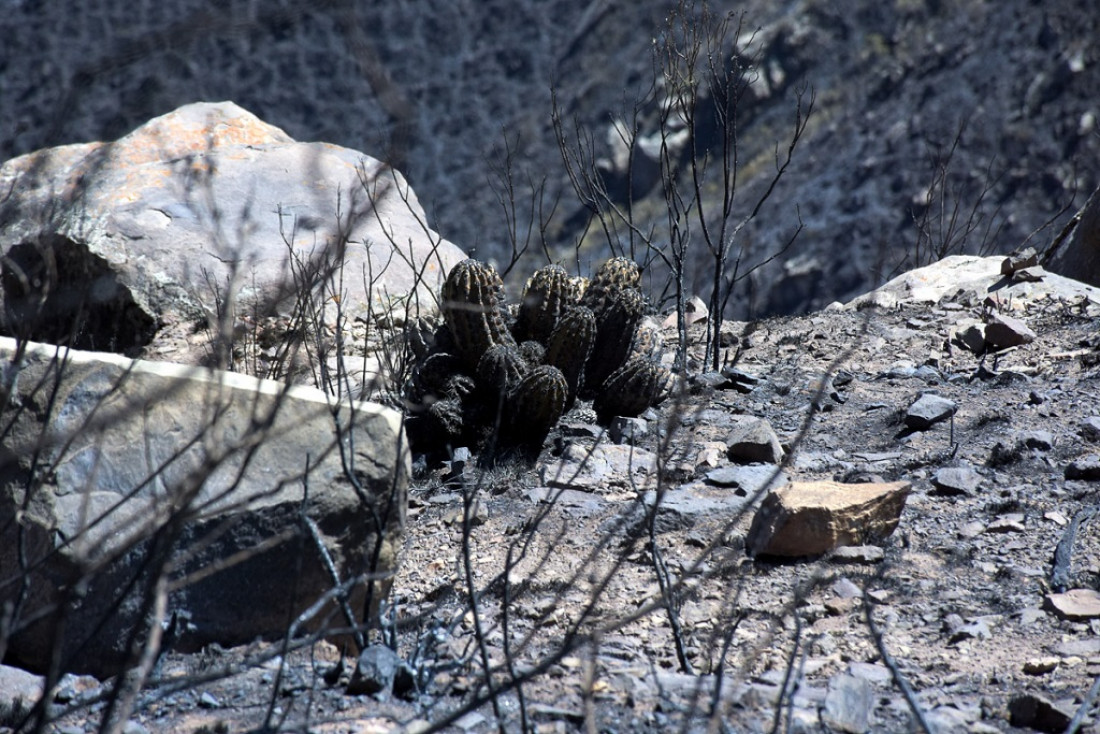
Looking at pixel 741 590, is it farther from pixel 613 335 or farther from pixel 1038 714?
pixel 613 335

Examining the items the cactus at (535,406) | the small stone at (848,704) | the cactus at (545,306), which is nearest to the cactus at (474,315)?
the cactus at (545,306)

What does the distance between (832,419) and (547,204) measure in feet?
75.9

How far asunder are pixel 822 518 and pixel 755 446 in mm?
932

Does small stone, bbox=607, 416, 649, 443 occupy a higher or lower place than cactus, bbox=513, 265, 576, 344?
lower

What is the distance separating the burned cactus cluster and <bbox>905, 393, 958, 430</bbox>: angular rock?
117cm

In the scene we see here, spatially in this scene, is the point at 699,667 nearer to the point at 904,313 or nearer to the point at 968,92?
the point at 904,313

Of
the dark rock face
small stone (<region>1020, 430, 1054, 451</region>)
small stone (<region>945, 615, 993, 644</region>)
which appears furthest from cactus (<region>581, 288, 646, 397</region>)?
the dark rock face

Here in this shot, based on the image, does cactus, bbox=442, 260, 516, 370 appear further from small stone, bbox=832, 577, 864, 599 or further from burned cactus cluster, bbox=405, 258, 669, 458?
small stone, bbox=832, 577, 864, 599

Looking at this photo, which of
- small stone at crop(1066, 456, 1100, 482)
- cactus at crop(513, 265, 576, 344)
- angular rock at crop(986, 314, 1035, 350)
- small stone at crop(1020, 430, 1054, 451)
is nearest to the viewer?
small stone at crop(1066, 456, 1100, 482)

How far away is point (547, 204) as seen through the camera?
27.4 metres

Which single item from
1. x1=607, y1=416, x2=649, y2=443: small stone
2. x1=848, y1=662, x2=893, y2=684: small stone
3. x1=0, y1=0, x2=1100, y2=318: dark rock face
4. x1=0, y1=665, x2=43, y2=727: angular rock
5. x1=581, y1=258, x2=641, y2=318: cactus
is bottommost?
x1=0, y1=665, x2=43, y2=727: angular rock

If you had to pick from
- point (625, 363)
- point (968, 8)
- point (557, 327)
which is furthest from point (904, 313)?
point (968, 8)

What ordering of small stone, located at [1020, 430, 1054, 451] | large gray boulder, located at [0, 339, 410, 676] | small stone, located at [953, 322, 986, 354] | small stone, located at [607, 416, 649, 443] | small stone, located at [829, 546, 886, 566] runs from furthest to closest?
1. small stone, located at [953, 322, 986, 354]
2. small stone, located at [607, 416, 649, 443]
3. small stone, located at [1020, 430, 1054, 451]
4. small stone, located at [829, 546, 886, 566]
5. large gray boulder, located at [0, 339, 410, 676]

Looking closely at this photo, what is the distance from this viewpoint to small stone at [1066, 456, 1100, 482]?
150 inches
